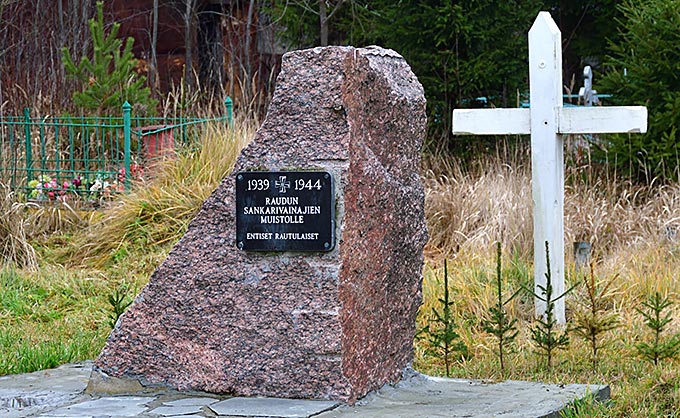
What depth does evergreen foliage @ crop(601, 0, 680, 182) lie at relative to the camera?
33.1 ft

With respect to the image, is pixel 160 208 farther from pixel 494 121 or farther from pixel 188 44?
pixel 188 44

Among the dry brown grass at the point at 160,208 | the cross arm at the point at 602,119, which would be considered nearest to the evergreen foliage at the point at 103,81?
the dry brown grass at the point at 160,208

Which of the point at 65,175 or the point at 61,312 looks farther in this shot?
the point at 65,175

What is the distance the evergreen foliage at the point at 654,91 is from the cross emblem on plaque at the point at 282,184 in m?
6.16

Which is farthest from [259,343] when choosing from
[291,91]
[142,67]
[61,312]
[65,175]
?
[142,67]

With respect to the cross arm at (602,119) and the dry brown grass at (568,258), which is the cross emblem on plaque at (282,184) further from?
the cross arm at (602,119)

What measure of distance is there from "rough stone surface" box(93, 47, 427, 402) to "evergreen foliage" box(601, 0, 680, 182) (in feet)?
19.3

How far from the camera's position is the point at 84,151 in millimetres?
12484

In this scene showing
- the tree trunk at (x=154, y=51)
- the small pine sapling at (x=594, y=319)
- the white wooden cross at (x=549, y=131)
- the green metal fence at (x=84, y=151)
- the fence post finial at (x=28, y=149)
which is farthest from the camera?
the tree trunk at (x=154, y=51)

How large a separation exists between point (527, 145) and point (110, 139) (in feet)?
15.2

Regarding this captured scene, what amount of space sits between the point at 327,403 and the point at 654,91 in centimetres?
724

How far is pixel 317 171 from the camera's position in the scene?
4.41 m

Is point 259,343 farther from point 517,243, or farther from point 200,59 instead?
point 200,59

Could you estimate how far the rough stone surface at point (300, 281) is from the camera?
14.4 feet
